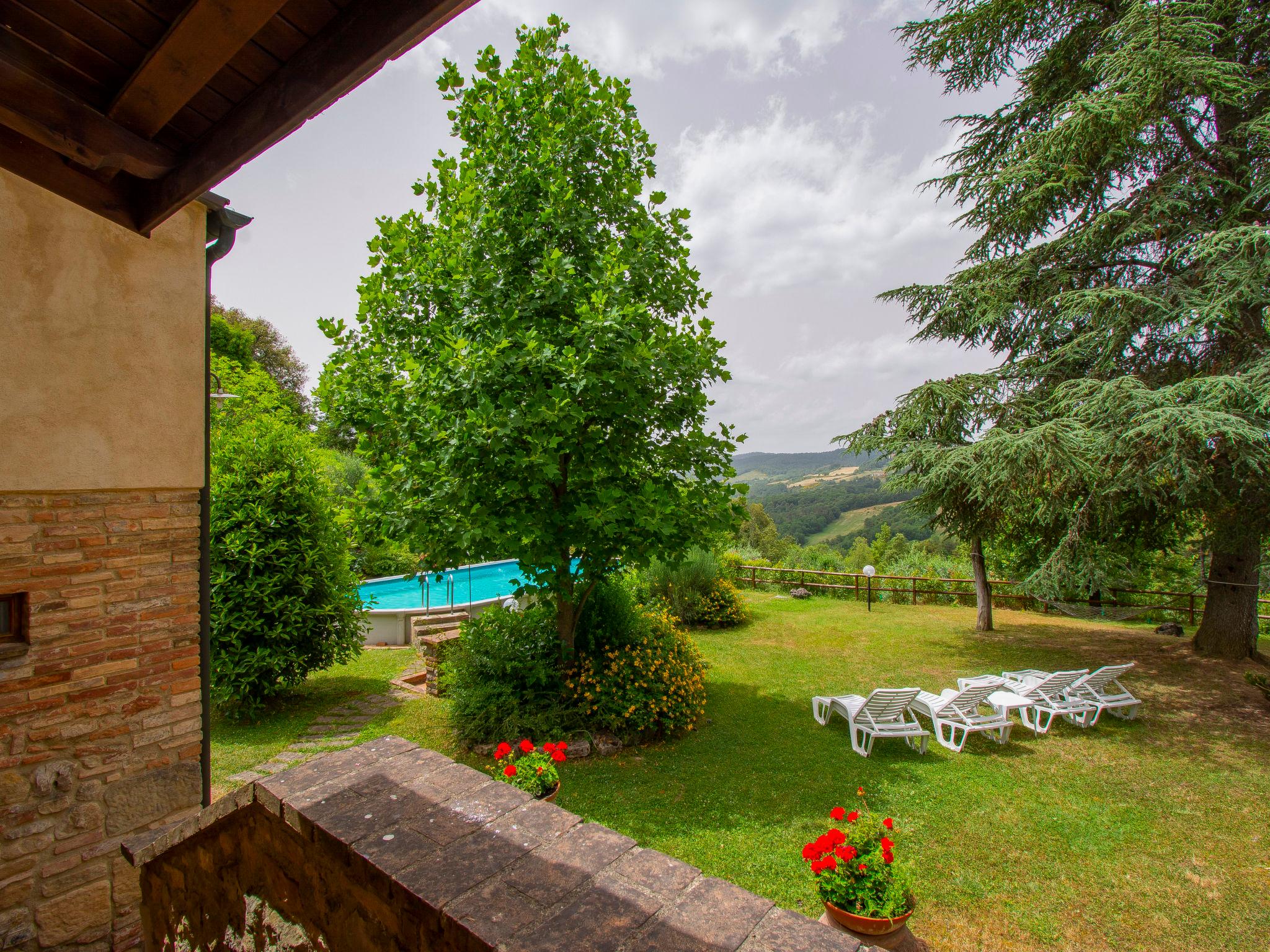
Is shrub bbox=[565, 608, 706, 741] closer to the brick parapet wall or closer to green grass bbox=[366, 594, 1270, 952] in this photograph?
green grass bbox=[366, 594, 1270, 952]

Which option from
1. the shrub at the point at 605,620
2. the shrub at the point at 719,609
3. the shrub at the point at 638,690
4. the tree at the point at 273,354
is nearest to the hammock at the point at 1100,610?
the shrub at the point at 719,609

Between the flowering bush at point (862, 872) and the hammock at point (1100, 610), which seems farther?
the hammock at point (1100, 610)

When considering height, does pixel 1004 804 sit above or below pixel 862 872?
below

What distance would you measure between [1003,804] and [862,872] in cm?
293

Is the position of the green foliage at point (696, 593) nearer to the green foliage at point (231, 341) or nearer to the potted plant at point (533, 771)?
the potted plant at point (533, 771)

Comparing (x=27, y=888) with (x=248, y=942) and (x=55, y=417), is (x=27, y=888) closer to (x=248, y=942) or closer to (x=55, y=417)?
(x=248, y=942)

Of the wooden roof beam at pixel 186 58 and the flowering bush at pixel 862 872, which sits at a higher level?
the wooden roof beam at pixel 186 58

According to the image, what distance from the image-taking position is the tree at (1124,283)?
819 centimetres

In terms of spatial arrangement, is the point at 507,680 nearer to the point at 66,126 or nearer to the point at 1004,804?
the point at 1004,804

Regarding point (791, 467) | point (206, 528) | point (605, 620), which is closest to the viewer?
point (206, 528)

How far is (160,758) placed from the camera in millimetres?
3686

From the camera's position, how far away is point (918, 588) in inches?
606

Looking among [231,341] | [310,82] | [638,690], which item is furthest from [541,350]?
[231,341]

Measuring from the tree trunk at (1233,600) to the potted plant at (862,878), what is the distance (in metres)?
9.34
